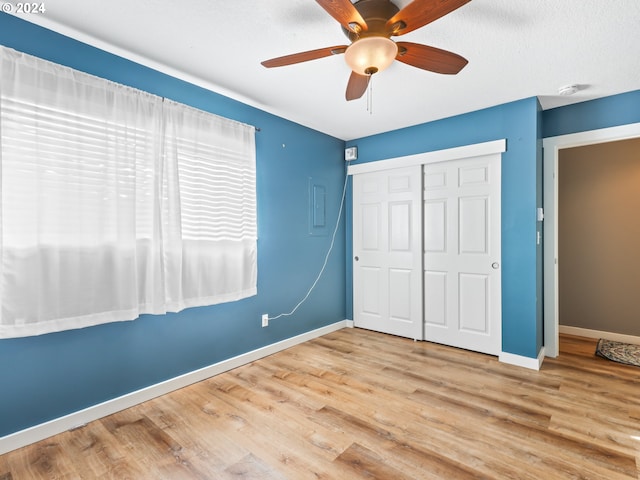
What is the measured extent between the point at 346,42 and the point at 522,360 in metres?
3.10

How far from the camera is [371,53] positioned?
1657 millimetres

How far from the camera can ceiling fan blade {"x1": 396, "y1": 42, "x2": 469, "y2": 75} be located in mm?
1769

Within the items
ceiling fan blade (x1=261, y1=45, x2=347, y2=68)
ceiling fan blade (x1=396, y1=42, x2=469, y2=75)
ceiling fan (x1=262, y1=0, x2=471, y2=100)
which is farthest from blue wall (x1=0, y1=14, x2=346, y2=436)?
ceiling fan blade (x1=396, y1=42, x2=469, y2=75)

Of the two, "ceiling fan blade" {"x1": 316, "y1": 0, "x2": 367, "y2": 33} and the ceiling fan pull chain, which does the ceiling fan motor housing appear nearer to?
"ceiling fan blade" {"x1": 316, "y1": 0, "x2": 367, "y2": 33}

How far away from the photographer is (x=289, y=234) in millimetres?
3561

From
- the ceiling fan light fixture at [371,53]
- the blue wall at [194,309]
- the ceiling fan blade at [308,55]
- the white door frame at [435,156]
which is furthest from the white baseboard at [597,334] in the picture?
the ceiling fan blade at [308,55]

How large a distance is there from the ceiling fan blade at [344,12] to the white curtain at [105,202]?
5.08 ft

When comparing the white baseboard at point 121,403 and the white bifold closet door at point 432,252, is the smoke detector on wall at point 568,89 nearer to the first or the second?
the white bifold closet door at point 432,252

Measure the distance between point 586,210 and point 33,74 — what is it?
5.30 m

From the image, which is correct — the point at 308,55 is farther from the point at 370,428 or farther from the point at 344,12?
the point at 370,428

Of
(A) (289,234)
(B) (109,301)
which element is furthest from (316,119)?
(B) (109,301)

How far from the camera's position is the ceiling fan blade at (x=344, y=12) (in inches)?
56.0

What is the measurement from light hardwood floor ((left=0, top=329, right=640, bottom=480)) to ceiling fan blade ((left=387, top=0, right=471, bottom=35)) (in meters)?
2.25

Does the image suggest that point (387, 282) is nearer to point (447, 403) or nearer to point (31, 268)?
point (447, 403)
